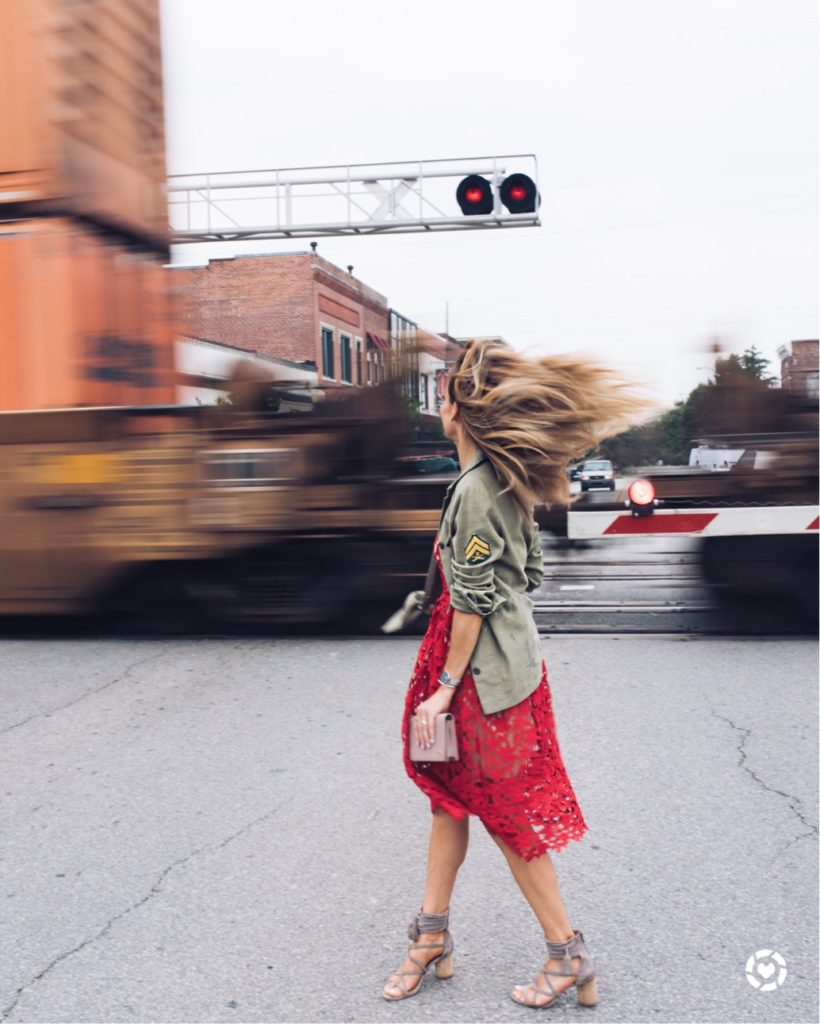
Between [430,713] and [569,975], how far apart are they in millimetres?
832

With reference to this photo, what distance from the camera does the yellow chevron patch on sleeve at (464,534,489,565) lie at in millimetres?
2625

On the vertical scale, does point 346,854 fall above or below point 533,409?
below

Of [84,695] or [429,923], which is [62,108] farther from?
[429,923]

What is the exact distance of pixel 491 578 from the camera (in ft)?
8.66

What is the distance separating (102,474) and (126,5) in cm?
366

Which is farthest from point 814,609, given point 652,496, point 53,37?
point 53,37

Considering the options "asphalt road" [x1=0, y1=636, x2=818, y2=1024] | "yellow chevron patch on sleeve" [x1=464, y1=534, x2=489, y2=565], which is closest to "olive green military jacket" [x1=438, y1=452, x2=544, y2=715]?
"yellow chevron patch on sleeve" [x1=464, y1=534, x2=489, y2=565]

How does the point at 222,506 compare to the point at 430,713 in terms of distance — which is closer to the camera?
the point at 430,713

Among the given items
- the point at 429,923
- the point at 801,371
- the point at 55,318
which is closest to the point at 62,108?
the point at 55,318

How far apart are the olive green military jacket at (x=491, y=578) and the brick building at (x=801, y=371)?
546cm

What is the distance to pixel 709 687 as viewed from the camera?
6156 millimetres

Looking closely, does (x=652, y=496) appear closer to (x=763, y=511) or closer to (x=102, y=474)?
(x=763, y=511)

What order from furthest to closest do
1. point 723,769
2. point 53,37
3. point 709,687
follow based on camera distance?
point 53,37 → point 709,687 → point 723,769

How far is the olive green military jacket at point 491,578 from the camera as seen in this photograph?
2.63 meters
